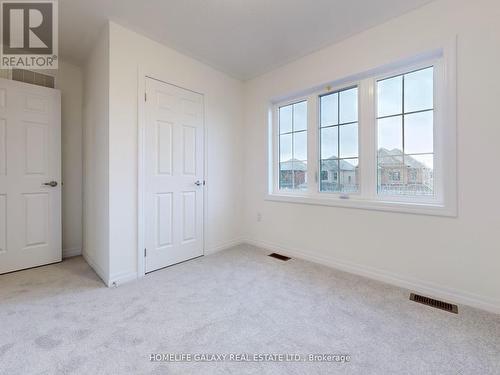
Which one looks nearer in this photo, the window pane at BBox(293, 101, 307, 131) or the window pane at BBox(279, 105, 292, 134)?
the window pane at BBox(293, 101, 307, 131)

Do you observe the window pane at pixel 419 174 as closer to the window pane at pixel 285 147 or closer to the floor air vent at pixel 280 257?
the window pane at pixel 285 147

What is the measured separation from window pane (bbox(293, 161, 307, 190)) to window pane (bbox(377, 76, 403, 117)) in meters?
1.04

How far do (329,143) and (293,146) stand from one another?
53 cm

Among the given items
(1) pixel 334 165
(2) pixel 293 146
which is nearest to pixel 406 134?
(1) pixel 334 165

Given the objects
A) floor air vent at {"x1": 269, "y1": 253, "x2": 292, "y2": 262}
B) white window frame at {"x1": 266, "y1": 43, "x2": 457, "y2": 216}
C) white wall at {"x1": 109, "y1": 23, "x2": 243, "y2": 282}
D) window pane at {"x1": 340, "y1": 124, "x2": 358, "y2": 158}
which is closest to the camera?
white window frame at {"x1": 266, "y1": 43, "x2": 457, "y2": 216}

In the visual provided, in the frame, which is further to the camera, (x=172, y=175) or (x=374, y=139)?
(x=172, y=175)

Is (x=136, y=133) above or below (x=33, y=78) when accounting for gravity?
below

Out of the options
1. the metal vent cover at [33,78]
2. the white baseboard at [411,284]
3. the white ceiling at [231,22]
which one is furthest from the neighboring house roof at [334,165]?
the metal vent cover at [33,78]

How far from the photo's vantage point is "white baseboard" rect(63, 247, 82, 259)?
296 cm

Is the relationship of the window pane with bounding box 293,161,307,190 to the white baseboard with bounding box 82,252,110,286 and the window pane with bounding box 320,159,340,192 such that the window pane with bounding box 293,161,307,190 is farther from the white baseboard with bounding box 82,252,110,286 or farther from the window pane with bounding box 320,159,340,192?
the white baseboard with bounding box 82,252,110,286

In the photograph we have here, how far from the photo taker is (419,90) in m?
2.17

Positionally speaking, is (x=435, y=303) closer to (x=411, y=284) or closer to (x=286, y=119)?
(x=411, y=284)

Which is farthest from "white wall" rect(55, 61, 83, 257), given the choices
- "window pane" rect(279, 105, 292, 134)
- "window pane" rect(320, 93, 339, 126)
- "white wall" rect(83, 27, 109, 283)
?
"window pane" rect(320, 93, 339, 126)

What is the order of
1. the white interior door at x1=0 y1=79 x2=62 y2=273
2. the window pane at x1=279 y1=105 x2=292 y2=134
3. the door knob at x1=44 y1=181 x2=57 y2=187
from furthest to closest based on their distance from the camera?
the window pane at x1=279 y1=105 x2=292 y2=134 → the door knob at x1=44 y1=181 x2=57 y2=187 → the white interior door at x1=0 y1=79 x2=62 y2=273
